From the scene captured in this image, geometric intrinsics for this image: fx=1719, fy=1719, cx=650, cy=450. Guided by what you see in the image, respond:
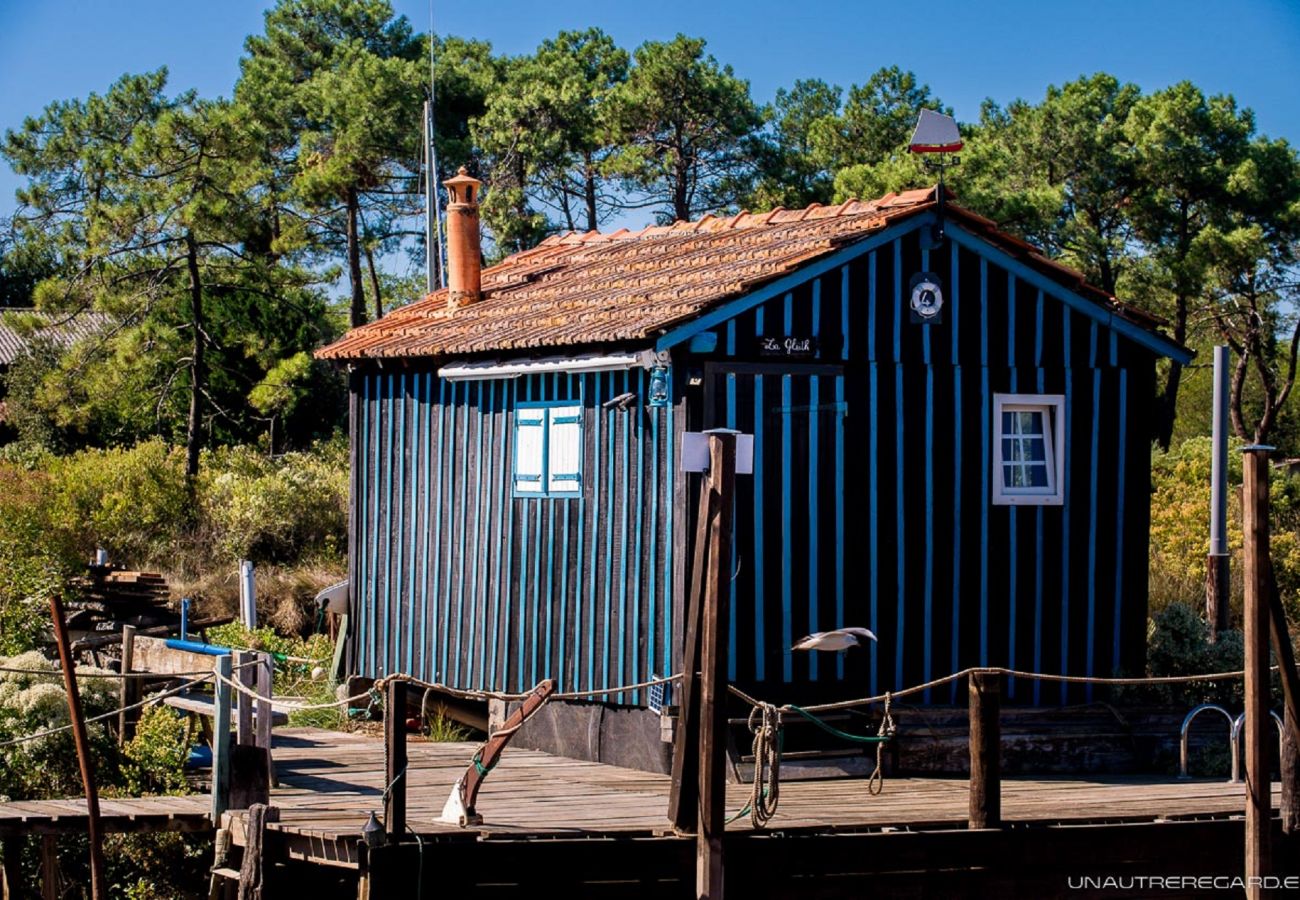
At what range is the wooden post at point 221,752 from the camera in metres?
10.6

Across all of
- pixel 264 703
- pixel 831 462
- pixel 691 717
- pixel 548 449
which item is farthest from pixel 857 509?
pixel 264 703

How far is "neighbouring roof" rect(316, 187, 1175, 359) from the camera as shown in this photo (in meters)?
12.9

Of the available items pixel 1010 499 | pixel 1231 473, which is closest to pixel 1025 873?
pixel 1010 499

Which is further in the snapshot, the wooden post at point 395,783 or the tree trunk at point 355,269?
the tree trunk at point 355,269

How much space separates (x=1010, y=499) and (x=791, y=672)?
89.8 inches

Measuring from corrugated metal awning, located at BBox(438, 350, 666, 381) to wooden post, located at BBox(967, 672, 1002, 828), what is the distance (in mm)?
3503

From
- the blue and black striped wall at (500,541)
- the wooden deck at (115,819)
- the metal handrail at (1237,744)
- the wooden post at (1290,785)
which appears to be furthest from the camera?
the blue and black striped wall at (500,541)

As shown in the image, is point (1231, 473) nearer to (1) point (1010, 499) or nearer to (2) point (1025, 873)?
(1) point (1010, 499)

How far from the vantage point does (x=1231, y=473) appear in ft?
92.8

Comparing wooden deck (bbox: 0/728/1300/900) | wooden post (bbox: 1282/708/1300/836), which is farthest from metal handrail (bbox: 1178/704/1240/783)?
wooden post (bbox: 1282/708/1300/836)

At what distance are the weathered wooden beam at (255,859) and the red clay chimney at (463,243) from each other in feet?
23.9

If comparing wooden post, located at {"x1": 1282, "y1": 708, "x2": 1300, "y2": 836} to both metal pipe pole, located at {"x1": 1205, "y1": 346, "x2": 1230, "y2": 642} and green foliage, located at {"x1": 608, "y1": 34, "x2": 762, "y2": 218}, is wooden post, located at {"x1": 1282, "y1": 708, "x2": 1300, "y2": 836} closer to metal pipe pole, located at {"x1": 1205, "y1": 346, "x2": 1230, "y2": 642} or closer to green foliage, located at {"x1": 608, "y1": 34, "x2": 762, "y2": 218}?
metal pipe pole, located at {"x1": 1205, "y1": 346, "x2": 1230, "y2": 642}

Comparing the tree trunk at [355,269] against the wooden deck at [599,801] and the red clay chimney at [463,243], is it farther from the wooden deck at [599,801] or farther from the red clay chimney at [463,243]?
the wooden deck at [599,801]

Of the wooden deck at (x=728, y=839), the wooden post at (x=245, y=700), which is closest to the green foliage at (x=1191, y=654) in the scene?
the wooden deck at (x=728, y=839)
